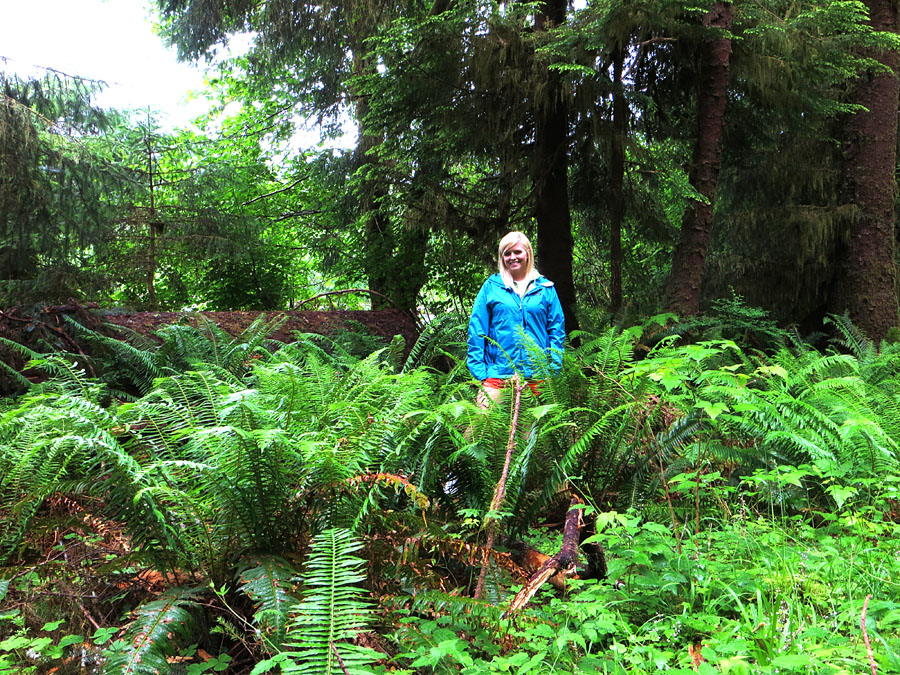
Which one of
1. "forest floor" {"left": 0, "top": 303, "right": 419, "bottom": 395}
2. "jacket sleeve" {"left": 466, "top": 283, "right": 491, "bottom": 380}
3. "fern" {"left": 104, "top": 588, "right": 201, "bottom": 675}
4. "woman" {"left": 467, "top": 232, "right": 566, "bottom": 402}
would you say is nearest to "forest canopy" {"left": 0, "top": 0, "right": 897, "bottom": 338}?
"forest floor" {"left": 0, "top": 303, "right": 419, "bottom": 395}

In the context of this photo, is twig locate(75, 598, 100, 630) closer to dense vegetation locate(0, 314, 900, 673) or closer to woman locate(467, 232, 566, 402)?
dense vegetation locate(0, 314, 900, 673)

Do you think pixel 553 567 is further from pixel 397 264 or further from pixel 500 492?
pixel 397 264

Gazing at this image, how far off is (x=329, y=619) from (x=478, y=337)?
2645mm

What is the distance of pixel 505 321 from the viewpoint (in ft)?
13.9

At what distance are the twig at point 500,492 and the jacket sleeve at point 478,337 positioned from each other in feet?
3.10

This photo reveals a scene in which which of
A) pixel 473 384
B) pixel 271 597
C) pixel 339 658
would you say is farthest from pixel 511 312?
pixel 339 658

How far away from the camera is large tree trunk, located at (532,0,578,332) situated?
668 cm

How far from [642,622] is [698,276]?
507 centimetres

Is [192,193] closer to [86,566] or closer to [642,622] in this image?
[86,566]

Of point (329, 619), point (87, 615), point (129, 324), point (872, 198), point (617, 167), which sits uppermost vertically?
point (617, 167)

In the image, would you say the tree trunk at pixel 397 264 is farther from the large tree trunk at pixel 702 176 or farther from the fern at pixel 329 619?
the fern at pixel 329 619

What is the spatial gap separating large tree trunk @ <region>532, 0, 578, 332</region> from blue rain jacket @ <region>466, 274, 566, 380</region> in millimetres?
2819

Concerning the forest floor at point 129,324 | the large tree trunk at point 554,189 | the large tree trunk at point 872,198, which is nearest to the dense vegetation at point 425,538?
the forest floor at point 129,324

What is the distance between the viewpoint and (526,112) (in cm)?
631
